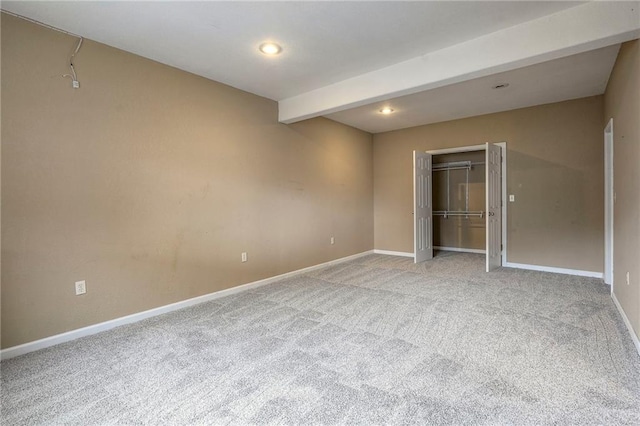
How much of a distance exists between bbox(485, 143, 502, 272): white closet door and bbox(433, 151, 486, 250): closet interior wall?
111cm

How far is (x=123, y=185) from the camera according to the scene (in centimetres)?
296

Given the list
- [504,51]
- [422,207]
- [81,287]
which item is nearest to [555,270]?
[422,207]

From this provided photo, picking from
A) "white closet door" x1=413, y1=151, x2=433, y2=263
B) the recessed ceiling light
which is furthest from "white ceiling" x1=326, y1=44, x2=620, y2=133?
the recessed ceiling light

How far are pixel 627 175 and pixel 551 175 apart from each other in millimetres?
2219

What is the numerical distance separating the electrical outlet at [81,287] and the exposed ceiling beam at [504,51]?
3132 millimetres

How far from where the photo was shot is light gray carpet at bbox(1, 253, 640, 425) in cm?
171

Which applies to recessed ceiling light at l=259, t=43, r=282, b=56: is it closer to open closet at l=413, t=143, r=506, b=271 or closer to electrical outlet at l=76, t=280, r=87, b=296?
electrical outlet at l=76, t=280, r=87, b=296

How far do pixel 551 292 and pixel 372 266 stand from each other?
247 cm

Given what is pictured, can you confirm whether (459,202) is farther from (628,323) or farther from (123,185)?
(123,185)

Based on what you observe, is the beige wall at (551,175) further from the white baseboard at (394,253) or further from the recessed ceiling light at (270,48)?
the recessed ceiling light at (270,48)

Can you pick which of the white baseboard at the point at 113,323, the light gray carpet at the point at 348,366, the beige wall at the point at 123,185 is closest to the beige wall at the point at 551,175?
the light gray carpet at the point at 348,366

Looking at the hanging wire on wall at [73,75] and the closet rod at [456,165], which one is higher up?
the hanging wire on wall at [73,75]

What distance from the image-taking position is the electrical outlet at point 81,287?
106 inches

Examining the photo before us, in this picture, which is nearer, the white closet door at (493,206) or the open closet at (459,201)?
the white closet door at (493,206)
